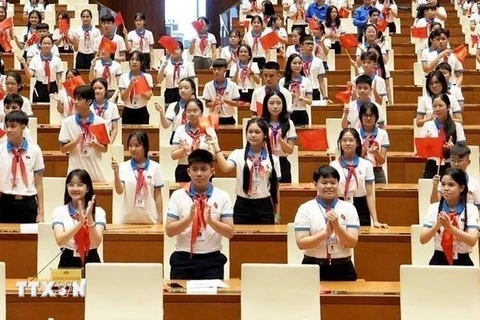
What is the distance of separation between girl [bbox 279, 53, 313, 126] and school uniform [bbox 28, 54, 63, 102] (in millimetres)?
2683

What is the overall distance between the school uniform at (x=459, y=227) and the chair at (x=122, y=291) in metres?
1.63

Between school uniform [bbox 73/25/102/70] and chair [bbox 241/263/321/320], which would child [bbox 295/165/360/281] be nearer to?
chair [bbox 241/263/321/320]

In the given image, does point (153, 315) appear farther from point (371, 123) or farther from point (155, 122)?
point (155, 122)

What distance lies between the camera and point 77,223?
18.9 ft

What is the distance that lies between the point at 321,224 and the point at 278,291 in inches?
24.1

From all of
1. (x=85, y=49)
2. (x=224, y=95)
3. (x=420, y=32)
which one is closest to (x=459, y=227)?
(x=224, y=95)

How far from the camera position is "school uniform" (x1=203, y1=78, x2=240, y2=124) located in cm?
973

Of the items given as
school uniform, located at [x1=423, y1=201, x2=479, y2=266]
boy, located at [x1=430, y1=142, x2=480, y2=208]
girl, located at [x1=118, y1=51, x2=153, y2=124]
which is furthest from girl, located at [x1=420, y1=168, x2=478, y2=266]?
girl, located at [x1=118, y1=51, x2=153, y2=124]

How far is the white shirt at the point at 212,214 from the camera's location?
5957 mm

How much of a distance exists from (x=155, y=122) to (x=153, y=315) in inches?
196

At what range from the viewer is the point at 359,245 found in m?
6.62

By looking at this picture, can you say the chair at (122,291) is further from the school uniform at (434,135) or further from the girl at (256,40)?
the girl at (256,40)

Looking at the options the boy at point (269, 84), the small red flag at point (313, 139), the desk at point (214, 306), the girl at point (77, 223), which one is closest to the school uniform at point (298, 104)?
the boy at point (269, 84)

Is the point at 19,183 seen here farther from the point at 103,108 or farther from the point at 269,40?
the point at 269,40
